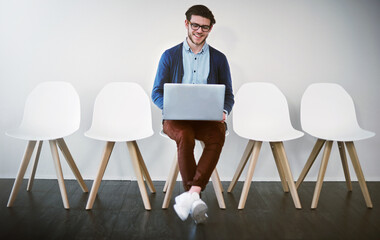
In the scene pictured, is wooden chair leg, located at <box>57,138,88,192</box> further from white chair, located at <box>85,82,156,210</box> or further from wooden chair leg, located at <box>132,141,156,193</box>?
wooden chair leg, located at <box>132,141,156,193</box>

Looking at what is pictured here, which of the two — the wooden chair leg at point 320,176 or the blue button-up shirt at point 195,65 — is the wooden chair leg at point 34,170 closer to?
the blue button-up shirt at point 195,65

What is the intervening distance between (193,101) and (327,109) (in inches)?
56.6

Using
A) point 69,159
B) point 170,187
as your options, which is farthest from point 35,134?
point 170,187

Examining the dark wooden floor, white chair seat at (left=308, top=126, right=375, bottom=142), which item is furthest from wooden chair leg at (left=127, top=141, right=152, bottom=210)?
white chair seat at (left=308, top=126, right=375, bottom=142)

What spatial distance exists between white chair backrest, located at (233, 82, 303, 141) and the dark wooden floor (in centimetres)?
53

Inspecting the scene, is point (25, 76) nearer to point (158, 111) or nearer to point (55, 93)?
point (55, 93)

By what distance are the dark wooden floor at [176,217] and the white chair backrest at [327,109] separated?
1.77 ft

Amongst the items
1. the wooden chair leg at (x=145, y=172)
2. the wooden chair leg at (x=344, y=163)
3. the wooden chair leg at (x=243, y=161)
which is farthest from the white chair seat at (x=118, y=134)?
the wooden chair leg at (x=344, y=163)

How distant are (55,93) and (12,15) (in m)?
0.79

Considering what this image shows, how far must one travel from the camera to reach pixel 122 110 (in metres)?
3.23

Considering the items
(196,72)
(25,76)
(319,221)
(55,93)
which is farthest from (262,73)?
(25,76)

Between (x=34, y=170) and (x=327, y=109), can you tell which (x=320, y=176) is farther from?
(x=34, y=170)

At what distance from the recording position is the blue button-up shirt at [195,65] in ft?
9.75

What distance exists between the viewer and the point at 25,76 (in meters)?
3.46
